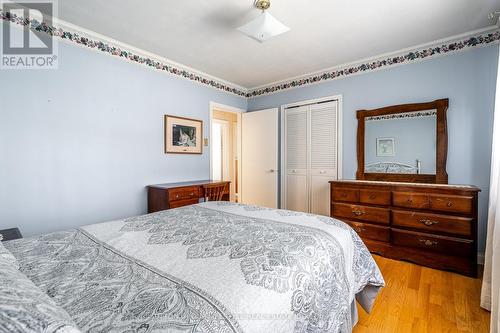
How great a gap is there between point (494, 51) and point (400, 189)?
1.69m

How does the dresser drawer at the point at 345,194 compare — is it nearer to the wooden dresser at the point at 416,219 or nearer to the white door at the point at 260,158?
the wooden dresser at the point at 416,219

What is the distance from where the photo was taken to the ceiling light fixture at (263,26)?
1915 mm

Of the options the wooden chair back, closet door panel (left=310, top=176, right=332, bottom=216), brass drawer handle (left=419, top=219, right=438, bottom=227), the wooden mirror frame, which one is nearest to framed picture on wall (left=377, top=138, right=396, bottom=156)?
the wooden mirror frame

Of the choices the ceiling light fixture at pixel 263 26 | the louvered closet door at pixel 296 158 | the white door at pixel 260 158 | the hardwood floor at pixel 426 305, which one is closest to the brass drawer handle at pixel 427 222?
the hardwood floor at pixel 426 305

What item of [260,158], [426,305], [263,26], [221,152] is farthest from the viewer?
[221,152]

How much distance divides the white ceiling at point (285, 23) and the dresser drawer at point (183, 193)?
5.62 ft

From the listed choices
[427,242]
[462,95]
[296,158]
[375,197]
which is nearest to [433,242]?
[427,242]

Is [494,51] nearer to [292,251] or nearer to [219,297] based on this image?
[292,251]

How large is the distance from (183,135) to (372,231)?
280 centimetres

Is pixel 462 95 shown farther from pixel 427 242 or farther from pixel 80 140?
pixel 80 140

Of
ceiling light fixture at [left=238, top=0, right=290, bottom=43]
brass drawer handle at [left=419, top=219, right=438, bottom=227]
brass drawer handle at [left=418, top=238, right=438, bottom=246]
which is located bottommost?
brass drawer handle at [left=418, top=238, right=438, bottom=246]

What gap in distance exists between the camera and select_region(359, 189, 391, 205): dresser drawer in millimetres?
2688

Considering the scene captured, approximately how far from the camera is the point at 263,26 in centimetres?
196

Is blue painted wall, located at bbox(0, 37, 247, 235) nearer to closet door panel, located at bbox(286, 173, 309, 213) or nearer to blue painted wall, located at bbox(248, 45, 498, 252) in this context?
closet door panel, located at bbox(286, 173, 309, 213)
